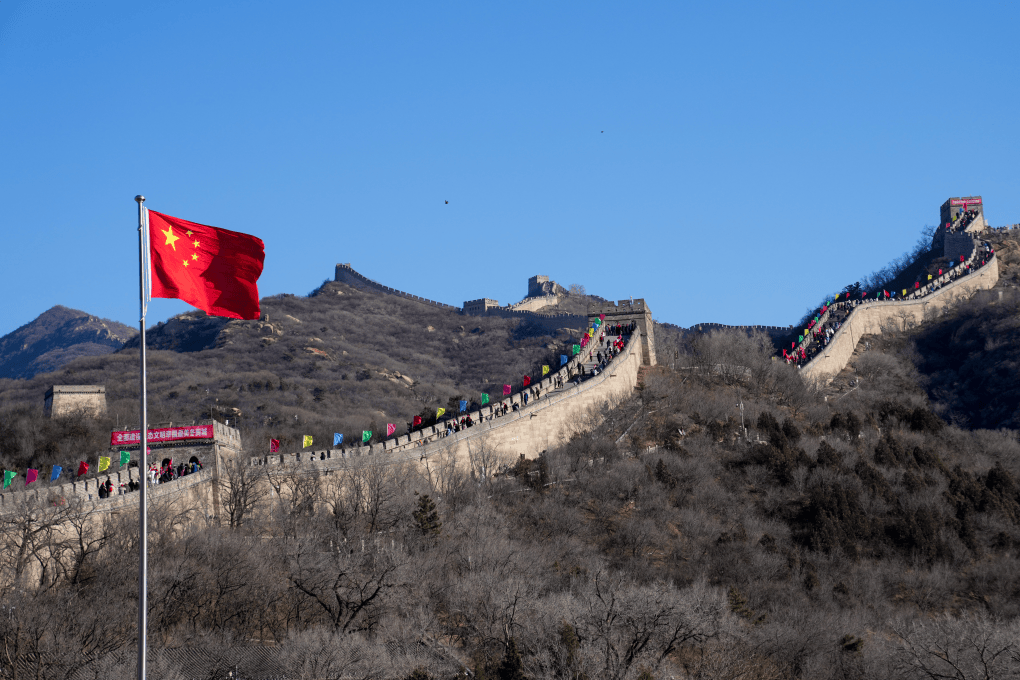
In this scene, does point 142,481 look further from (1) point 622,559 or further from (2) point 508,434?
(2) point 508,434

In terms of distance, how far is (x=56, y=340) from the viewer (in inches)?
6614

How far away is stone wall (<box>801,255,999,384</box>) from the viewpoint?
78.4m

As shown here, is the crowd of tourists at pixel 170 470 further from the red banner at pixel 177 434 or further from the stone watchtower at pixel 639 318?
the stone watchtower at pixel 639 318

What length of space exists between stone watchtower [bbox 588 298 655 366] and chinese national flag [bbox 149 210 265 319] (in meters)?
49.8

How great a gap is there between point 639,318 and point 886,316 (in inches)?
1017

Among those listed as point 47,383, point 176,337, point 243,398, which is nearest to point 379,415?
point 243,398

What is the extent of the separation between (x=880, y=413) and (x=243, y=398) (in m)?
39.5

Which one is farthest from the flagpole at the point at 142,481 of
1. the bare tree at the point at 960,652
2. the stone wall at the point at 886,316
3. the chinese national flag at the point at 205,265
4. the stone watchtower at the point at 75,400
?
the stone wall at the point at 886,316

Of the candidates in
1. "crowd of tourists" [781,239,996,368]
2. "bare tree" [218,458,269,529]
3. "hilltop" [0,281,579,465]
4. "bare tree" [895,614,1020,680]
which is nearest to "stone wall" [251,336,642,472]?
"bare tree" [218,458,269,529]

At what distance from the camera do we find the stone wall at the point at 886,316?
78.4 meters

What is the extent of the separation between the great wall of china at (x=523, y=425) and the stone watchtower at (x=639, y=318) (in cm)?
6

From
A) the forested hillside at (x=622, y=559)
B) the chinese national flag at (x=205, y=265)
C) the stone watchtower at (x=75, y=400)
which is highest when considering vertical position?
the stone watchtower at (x=75, y=400)

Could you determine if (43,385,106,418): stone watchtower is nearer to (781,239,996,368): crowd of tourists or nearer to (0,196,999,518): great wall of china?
(0,196,999,518): great wall of china

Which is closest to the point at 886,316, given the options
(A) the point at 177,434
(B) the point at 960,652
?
(B) the point at 960,652
